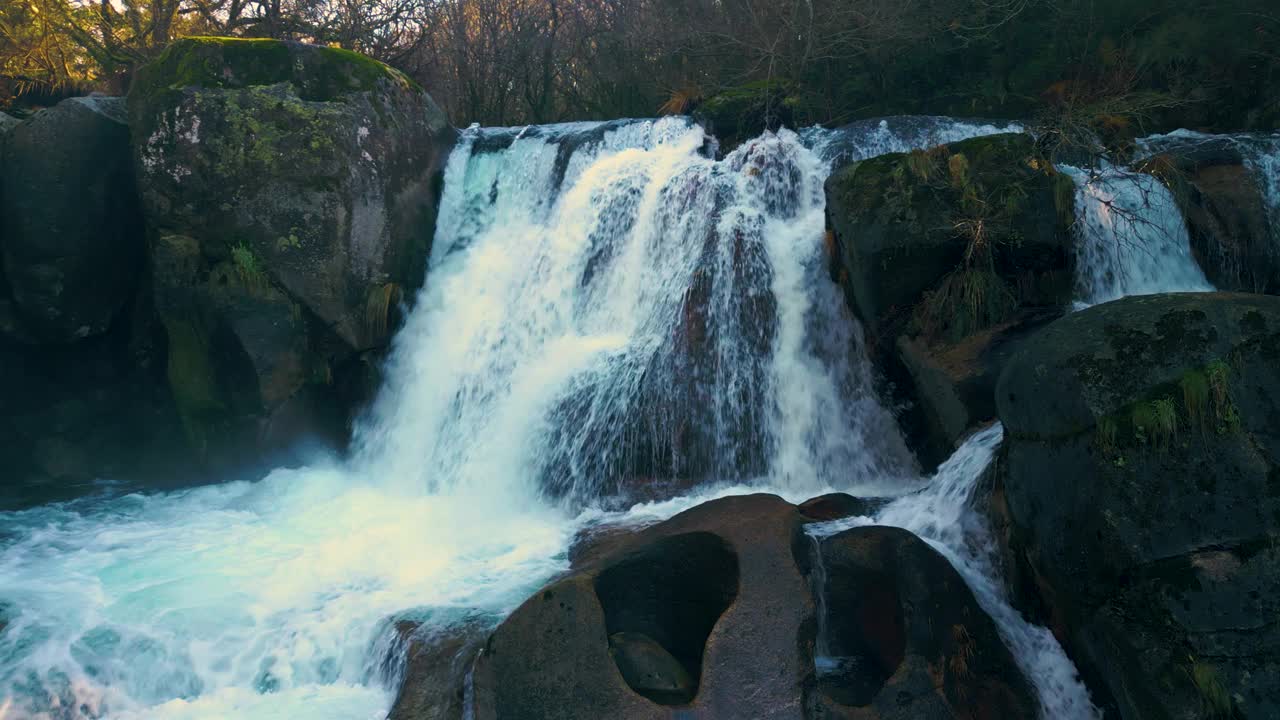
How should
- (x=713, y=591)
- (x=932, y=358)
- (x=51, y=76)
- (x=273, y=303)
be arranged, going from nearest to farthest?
(x=713, y=591) → (x=932, y=358) → (x=273, y=303) → (x=51, y=76)

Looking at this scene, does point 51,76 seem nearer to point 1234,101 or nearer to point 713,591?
point 713,591

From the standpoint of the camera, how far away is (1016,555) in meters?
3.91

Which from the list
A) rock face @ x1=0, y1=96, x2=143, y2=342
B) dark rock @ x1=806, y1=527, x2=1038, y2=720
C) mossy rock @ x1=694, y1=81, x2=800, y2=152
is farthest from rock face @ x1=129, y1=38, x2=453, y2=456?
dark rock @ x1=806, y1=527, x2=1038, y2=720

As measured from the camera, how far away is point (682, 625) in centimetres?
405

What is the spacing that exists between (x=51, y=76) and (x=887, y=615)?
10724 mm

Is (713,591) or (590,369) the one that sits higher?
(590,369)

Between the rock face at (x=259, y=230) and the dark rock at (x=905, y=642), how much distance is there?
5.53 metres

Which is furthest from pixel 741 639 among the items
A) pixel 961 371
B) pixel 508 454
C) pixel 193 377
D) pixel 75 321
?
pixel 75 321

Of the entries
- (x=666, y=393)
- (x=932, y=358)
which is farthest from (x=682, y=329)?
(x=932, y=358)

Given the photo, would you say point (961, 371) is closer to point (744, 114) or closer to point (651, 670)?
point (651, 670)

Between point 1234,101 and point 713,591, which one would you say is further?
point 1234,101

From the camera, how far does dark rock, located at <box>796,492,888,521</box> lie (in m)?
4.84

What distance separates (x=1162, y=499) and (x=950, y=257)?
9.64 ft

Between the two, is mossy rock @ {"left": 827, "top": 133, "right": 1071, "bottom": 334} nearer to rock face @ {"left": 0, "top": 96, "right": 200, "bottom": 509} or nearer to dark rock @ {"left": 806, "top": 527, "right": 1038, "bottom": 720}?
dark rock @ {"left": 806, "top": 527, "right": 1038, "bottom": 720}
